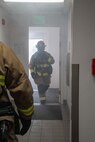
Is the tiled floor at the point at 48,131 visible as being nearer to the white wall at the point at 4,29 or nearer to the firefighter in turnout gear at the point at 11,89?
the white wall at the point at 4,29

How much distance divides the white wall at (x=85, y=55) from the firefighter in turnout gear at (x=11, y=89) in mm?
1207

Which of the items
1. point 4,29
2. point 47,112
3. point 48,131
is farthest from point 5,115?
point 4,29

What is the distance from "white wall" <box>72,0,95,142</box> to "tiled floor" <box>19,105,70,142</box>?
103 cm

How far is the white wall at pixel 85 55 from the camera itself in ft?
8.91

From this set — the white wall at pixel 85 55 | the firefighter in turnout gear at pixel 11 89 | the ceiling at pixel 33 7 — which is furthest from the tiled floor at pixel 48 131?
the ceiling at pixel 33 7

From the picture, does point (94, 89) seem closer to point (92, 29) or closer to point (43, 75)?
point (92, 29)

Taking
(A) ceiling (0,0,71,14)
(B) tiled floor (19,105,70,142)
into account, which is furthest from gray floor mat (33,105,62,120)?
(A) ceiling (0,0,71,14)

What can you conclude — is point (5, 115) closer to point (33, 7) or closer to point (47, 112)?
point (47, 112)

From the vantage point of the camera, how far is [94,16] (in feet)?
8.91

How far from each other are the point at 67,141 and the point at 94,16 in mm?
1952

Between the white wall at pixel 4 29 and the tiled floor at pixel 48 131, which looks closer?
the tiled floor at pixel 48 131

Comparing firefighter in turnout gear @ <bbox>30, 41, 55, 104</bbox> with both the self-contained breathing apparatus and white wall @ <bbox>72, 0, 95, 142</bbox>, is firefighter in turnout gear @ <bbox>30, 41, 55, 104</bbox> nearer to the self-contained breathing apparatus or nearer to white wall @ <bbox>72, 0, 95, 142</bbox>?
white wall @ <bbox>72, 0, 95, 142</bbox>

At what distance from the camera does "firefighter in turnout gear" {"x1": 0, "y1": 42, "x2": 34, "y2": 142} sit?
5.23 feet

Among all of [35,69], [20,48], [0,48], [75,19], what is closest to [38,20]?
[20,48]
